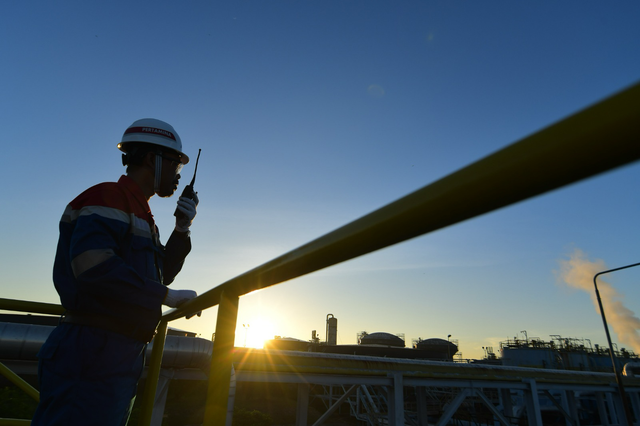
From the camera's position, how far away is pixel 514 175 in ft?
1.30

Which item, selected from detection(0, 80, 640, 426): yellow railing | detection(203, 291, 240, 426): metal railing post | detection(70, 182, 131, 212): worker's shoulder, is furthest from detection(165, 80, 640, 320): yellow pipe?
detection(70, 182, 131, 212): worker's shoulder

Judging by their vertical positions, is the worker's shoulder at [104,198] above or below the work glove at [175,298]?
above

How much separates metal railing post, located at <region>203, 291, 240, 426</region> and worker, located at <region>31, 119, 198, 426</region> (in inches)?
17.0

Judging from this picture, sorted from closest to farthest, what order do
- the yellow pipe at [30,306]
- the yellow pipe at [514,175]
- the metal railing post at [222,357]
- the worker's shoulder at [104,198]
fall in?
the yellow pipe at [514,175], the metal railing post at [222,357], the worker's shoulder at [104,198], the yellow pipe at [30,306]

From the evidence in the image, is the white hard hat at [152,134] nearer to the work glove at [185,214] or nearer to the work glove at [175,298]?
the work glove at [185,214]

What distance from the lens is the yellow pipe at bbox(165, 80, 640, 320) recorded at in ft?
1.08

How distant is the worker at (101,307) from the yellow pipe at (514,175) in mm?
1065

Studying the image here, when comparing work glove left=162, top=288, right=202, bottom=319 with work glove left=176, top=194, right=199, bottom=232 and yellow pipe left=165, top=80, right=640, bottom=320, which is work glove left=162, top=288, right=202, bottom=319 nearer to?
work glove left=176, top=194, right=199, bottom=232

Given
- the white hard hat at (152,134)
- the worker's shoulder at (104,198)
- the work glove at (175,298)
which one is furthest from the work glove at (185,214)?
the work glove at (175,298)

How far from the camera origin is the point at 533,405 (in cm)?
1081

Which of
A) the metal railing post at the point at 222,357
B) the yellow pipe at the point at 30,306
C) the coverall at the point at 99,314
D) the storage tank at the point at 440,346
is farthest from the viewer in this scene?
the storage tank at the point at 440,346

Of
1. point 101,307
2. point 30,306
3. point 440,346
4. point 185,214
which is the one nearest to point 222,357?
point 101,307

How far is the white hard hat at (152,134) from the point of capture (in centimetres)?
193

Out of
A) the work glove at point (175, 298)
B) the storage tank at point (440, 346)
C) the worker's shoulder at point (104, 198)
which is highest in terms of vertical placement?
the storage tank at point (440, 346)
